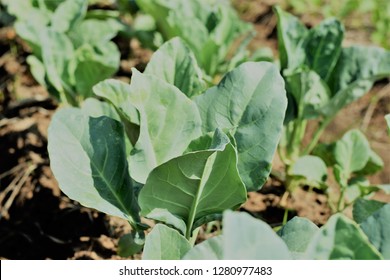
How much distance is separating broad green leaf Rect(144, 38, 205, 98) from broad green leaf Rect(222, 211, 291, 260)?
3.02 feet

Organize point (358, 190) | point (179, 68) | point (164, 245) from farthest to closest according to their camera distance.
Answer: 1. point (358, 190)
2. point (179, 68)
3. point (164, 245)

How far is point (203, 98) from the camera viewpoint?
190cm

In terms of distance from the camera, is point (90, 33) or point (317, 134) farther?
point (90, 33)

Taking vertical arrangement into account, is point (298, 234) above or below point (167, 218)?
above

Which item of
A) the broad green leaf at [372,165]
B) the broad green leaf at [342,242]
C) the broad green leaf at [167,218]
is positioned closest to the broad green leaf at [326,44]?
the broad green leaf at [372,165]

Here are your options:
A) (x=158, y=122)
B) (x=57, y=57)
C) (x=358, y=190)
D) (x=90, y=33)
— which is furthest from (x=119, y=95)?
(x=90, y=33)

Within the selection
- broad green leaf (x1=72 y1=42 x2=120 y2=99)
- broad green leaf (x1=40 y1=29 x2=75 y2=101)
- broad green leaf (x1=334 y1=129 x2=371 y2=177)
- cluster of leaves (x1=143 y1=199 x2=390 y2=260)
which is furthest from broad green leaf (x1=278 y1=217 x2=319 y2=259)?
broad green leaf (x1=40 y1=29 x2=75 y2=101)

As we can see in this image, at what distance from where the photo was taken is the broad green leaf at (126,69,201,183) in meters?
1.74

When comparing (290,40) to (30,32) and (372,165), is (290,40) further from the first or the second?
(30,32)

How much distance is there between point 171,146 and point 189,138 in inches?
2.2

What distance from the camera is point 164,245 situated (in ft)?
5.30

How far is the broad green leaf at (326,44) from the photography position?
2.58 metres

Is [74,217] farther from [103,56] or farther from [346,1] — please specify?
[346,1]
